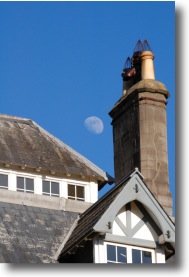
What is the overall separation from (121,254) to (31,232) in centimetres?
204

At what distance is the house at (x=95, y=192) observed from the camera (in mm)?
19203

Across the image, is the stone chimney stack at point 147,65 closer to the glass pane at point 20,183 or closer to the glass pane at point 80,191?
the glass pane at point 80,191

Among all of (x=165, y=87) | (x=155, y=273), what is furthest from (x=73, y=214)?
(x=155, y=273)

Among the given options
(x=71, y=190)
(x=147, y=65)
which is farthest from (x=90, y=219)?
(x=147, y=65)

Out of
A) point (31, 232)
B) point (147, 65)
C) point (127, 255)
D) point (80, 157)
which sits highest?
point (147, 65)

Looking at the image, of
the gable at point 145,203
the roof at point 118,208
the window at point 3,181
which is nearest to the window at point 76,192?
the window at point 3,181

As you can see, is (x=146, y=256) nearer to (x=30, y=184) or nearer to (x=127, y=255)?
(x=127, y=255)

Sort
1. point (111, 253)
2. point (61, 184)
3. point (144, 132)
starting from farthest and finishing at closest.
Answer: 1. point (144, 132)
2. point (61, 184)
3. point (111, 253)

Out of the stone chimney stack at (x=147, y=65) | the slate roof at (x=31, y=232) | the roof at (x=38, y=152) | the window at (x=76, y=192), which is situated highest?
the stone chimney stack at (x=147, y=65)

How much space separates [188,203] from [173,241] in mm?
2252

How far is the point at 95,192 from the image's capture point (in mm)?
22422

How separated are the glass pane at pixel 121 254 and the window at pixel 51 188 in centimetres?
336

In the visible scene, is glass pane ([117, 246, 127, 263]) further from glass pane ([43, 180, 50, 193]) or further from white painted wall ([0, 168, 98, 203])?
glass pane ([43, 180, 50, 193])

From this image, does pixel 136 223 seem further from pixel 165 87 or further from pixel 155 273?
pixel 165 87
